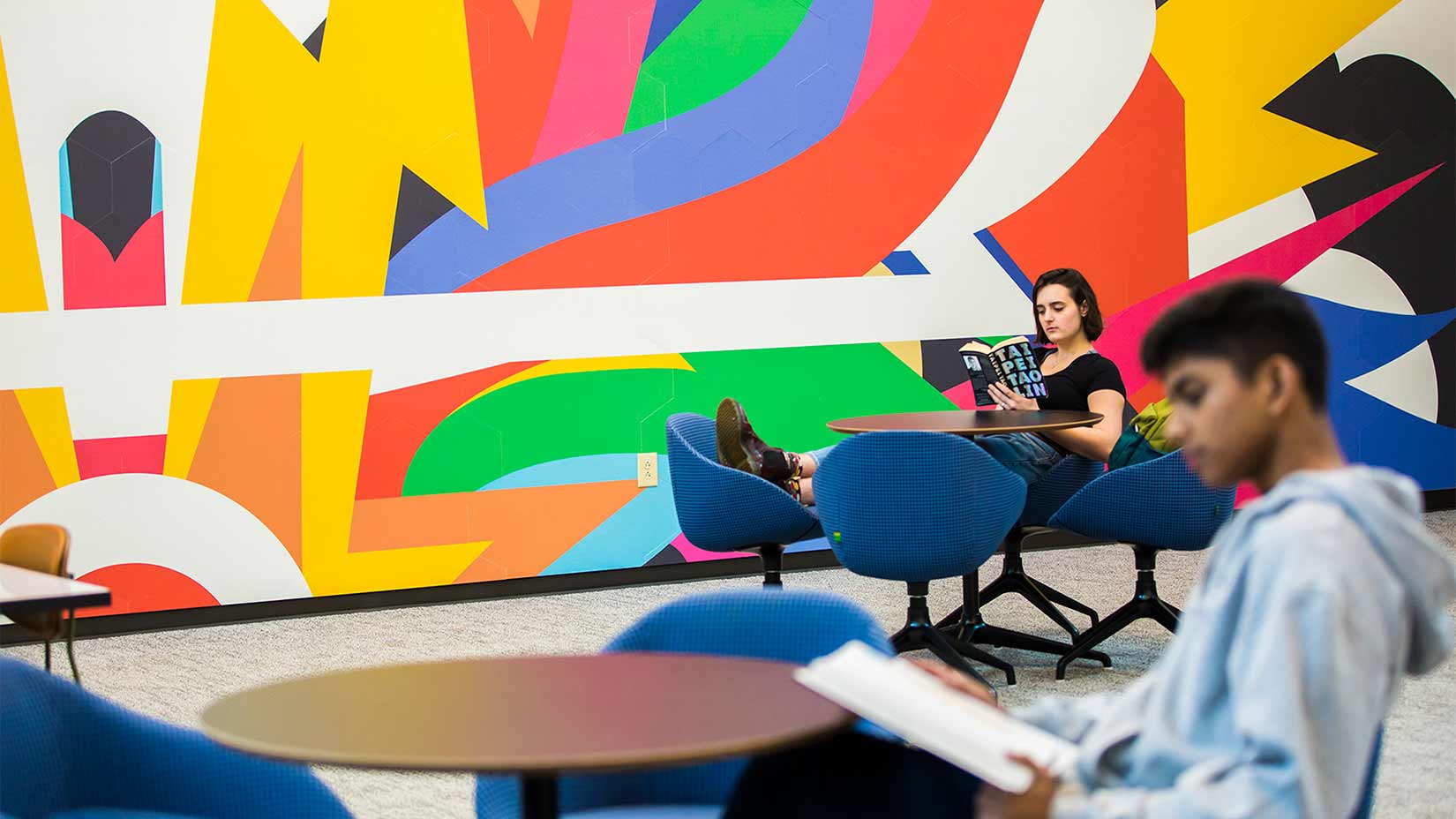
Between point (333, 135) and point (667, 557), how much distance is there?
2159 millimetres

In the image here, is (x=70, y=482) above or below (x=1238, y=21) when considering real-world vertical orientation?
below

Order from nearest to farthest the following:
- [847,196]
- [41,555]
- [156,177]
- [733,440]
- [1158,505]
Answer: [41,555]
[1158,505]
[733,440]
[156,177]
[847,196]

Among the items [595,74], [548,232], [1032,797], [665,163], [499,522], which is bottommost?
[499,522]

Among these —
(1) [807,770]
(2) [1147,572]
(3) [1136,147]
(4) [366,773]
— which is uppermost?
(3) [1136,147]

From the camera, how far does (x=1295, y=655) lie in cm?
110

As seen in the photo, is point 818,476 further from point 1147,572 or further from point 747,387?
point 747,387

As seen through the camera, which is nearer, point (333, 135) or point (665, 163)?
point (333, 135)

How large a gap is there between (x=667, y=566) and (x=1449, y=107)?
15.3 ft

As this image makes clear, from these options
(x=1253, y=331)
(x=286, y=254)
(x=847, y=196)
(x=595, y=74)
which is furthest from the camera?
(x=847, y=196)

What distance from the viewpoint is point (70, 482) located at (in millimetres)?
4898

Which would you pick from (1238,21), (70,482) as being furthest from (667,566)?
(1238,21)

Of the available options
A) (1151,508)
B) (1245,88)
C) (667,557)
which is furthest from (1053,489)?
(1245,88)

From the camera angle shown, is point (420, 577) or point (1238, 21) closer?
point (420, 577)

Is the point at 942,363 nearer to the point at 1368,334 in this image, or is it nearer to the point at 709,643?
the point at 1368,334
